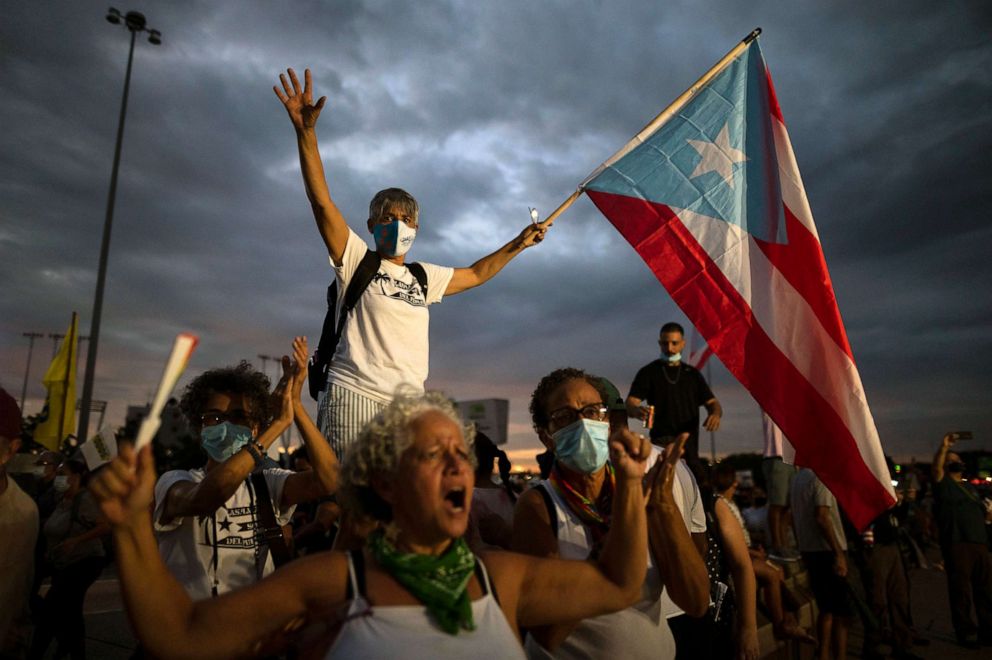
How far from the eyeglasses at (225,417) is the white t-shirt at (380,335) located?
579 millimetres

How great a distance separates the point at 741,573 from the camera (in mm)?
3643

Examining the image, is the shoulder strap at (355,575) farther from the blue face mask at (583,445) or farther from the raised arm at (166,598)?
the blue face mask at (583,445)

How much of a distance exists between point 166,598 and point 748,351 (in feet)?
13.2

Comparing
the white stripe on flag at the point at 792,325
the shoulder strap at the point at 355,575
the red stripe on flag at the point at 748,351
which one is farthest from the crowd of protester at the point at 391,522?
the white stripe on flag at the point at 792,325

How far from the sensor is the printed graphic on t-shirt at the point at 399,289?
11.7 ft

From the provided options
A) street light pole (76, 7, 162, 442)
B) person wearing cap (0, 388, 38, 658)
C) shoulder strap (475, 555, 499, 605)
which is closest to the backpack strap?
person wearing cap (0, 388, 38, 658)

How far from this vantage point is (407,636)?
185 centimetres

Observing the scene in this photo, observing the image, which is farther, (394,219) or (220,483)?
(394,219)

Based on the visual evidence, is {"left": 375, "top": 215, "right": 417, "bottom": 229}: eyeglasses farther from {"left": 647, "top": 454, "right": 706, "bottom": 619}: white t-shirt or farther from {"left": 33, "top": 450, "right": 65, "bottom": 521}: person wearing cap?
{"left": 33, "top": 450, "right": 65, "bottom": 521}: person wearing cap

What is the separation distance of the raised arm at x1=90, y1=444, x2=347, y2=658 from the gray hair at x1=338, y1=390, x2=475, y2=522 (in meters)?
0.41

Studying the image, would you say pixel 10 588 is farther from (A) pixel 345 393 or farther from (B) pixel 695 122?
(B) pixel 695 122

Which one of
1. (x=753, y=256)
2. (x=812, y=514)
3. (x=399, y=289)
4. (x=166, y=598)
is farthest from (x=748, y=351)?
(x=166, y=598)

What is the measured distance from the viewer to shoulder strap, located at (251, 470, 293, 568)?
3.35 metres

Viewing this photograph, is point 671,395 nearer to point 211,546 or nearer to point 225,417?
point 225,417
